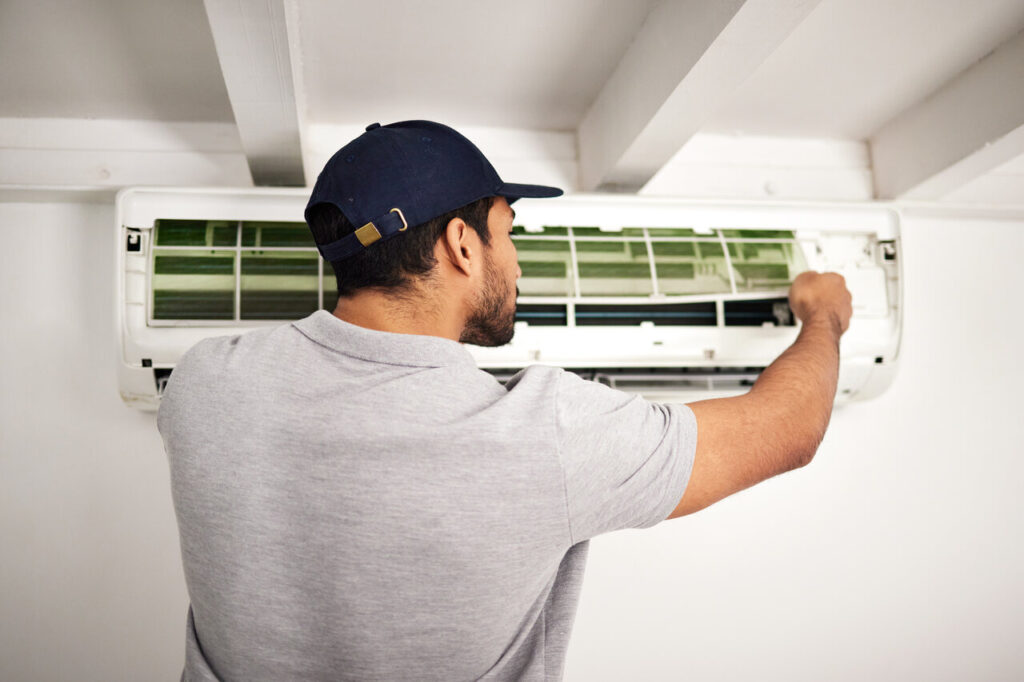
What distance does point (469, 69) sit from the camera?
1.54m

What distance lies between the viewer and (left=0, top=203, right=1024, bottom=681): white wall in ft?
5.28

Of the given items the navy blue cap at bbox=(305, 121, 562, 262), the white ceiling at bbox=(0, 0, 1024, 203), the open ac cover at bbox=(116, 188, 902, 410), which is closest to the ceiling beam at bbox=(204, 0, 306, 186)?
the white ceiling at bbox=(0, 0, 1024, 203)

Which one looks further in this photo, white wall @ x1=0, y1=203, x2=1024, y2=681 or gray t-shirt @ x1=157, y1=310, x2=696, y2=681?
white wall @ x1=0, y1=203, x2=1024, y2=681

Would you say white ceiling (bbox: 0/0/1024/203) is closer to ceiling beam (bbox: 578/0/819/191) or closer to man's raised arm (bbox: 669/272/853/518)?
ceiling beam (bbox: 578/0/819/191)

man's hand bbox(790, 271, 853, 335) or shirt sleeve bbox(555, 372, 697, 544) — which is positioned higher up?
man's hand bbox(790, 271, 853, 335)

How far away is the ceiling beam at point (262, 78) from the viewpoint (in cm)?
105

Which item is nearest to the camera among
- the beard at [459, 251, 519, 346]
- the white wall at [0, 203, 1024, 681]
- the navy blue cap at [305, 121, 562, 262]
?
the navy blue cap at [305, 121, 562, 262]

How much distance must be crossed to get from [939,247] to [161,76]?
2.03 meters

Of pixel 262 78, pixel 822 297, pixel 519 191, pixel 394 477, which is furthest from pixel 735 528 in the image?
pixel 262 78

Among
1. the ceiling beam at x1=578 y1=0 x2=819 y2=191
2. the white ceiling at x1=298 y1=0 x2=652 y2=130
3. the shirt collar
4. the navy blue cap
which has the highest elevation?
the white ceiling at x1=298 y1=0 x2=652 y2=130

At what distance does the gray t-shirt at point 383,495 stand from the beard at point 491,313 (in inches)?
5.7

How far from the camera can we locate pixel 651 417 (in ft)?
2.89

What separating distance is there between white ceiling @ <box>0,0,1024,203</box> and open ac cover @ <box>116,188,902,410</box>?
192 mm

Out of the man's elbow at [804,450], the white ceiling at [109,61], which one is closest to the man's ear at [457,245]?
the man's elbow at [804,450]
